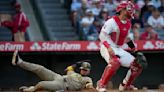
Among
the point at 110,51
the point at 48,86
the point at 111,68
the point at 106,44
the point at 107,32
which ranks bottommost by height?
the point at 48,86

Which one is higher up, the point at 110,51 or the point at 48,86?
the point at 110,51

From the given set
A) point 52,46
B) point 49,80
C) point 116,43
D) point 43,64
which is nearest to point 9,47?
point 52,46

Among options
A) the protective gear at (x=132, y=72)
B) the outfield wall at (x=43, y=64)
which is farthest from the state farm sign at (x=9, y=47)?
the protective gear at (x=132, y=72)

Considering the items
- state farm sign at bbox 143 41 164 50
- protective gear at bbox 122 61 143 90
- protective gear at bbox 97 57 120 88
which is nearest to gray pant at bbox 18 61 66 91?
protective gear at bbox 97 57 120 88

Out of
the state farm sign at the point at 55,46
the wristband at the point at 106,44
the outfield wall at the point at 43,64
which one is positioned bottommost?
the outfield wall at the point at 43,64

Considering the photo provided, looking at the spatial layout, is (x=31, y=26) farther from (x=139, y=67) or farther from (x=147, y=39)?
(x=139, y=67)

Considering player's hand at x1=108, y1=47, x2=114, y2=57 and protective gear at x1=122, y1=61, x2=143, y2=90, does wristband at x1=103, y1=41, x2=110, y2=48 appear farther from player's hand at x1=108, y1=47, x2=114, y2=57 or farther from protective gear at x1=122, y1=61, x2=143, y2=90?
protective gear at x1=122, y1=61, x2=143, y2=90

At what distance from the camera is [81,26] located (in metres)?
17.0

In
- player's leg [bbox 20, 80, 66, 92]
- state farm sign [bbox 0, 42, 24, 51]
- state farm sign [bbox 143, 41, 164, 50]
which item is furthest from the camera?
state farm sign [bbox 143, 41, 164, 50]

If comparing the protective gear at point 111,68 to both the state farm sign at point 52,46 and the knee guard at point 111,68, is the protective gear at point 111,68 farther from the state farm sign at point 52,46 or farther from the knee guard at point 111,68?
the state farm sign at point 52,46

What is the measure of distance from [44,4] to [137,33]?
3.38m

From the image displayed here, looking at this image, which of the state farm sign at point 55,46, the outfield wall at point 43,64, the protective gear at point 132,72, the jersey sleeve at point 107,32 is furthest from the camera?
the outfield wall at point 43,64

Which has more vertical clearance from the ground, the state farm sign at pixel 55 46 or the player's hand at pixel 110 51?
the player's hand at pixel 110 51

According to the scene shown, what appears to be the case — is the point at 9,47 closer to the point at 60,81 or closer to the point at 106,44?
the point at 60,81
